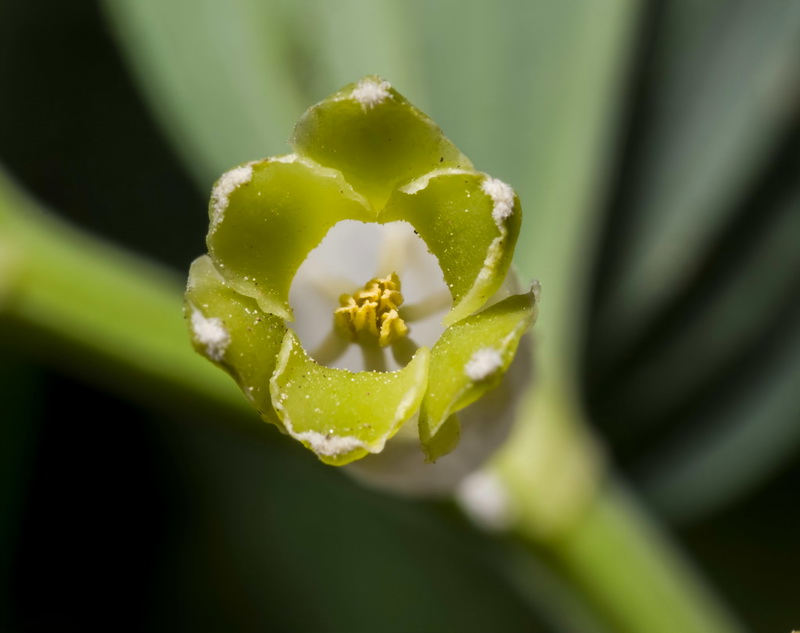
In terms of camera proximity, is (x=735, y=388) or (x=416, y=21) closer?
(x=416, y=21)

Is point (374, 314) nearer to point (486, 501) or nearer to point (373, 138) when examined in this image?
point (373, 138)

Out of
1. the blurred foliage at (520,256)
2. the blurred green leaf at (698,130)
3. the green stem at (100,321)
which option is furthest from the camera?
the blurred green leaf at (698,130)

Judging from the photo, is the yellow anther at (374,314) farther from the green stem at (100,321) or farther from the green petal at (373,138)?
the green stem at (100,321)

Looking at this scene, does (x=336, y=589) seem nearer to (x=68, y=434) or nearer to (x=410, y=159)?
(x=68, y=434)

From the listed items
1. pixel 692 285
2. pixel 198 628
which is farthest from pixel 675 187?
pixel 198 628

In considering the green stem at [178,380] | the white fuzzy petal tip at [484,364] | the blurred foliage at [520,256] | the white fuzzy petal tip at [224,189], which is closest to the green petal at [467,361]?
the white fuzzy petal tip at [484,364]

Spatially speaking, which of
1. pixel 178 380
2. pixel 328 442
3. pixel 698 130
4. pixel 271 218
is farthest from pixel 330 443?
pixel 698 130

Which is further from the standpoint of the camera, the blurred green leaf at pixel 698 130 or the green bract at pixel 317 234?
the blurred green leaf at pixel 698 130
